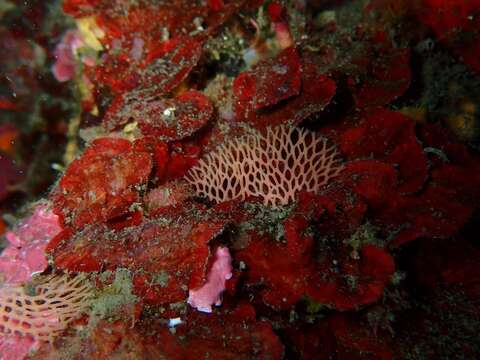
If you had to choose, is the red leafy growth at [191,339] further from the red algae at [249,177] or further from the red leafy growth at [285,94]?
the red leafy growth at [285,94]

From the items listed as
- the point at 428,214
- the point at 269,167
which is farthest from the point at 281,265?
the point at 428,214

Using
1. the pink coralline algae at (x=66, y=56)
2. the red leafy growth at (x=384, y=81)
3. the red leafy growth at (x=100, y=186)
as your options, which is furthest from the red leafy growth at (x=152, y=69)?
the red leafy growth at (x=384, y=81)

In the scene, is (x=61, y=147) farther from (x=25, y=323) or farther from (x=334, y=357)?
(x=334, y=357)

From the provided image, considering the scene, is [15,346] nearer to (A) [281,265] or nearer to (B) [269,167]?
(A) [281,265]

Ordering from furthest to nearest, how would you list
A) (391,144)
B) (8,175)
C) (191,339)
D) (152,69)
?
1. (8,175)
2. (152,69)
3. (391,144)
4. (191,339)

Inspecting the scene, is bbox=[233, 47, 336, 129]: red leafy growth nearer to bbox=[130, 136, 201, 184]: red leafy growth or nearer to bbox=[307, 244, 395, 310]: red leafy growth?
bbox=[130, 136, 201, 184]: red leafy growth

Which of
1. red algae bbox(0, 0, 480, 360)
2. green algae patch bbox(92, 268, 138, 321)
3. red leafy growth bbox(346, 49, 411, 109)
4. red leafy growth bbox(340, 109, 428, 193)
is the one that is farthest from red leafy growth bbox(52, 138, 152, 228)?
red leafy growth bbox(346, 49, 411, 109)
